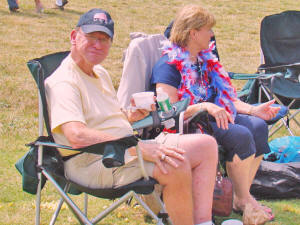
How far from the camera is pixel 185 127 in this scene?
2.98 meters

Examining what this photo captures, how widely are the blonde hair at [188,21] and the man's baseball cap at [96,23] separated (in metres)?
0.80

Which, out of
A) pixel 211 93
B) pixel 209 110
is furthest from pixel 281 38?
pixel 209 110

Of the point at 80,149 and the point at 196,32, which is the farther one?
the point at 196,32

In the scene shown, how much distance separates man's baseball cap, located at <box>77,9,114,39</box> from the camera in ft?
→ 8.26

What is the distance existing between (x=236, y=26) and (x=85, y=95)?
8424 mm

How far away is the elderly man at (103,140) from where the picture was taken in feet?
7.90

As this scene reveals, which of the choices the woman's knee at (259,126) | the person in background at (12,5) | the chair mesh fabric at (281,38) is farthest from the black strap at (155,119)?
the person in background at (12,5)

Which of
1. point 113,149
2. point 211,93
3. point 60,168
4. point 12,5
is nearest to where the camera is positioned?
point 113,149

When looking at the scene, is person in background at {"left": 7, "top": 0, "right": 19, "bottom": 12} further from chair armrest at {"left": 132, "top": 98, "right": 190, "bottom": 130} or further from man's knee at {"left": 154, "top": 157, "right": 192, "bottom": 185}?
man's knee at {"left": 154, "top": 157, "right": 192, "bottom": 185}

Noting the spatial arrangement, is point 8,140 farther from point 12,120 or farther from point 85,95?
point 85,95

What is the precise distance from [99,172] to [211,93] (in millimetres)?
1214

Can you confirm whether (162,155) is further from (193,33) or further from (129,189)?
(193,33)

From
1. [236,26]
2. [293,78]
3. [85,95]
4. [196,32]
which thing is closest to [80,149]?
[85,95]

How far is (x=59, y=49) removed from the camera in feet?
25.9
